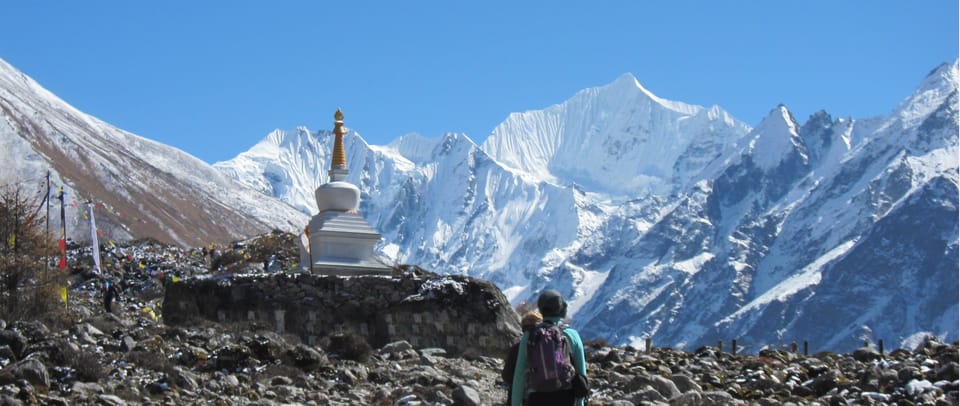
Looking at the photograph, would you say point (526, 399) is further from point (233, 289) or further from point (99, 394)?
point (233, 289)

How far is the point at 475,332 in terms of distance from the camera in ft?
123

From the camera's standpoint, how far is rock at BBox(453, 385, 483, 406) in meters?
24.5

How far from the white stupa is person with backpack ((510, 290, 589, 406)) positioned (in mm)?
28351

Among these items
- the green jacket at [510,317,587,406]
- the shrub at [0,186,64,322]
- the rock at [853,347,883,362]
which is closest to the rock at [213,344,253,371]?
the shrub at [0,186,64,322]

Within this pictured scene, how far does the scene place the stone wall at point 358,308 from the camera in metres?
37.1

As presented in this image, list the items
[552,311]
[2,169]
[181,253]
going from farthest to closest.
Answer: [2,169]
[181,253]
[552,311]

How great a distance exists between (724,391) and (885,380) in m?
2.95

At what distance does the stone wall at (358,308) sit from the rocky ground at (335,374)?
13.6 ft

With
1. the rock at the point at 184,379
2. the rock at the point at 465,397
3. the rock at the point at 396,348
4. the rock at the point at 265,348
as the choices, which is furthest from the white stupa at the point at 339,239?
the rock at the point at 465,397

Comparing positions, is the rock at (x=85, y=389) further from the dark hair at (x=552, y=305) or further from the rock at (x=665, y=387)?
the dark hair at (x=552, y=305)

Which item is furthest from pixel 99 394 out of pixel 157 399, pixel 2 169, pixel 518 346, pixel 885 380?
pixel 2 169

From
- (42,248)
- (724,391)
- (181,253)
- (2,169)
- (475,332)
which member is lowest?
(724,391)

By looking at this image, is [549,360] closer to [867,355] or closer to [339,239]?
[867,355]

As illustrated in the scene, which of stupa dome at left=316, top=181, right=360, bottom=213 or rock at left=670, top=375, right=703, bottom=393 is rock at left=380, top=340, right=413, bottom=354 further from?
stupa dome at left=316, top=181, right=360, bottom=213
